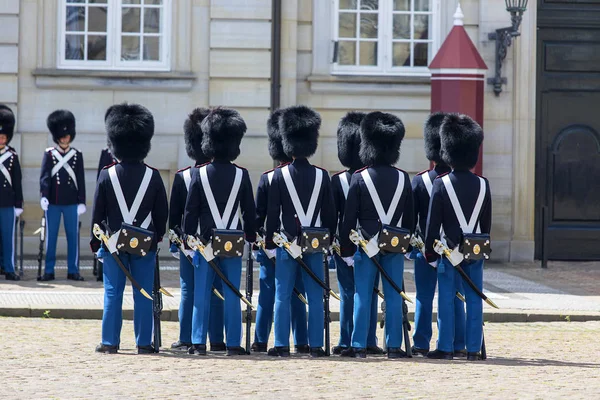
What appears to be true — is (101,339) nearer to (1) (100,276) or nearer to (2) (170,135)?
(1) (100,276)

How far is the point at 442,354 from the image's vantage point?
993 cm

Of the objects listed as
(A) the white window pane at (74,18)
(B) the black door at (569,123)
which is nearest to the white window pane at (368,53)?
(B) the black door at (569,123)

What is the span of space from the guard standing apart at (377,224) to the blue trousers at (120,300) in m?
1.38

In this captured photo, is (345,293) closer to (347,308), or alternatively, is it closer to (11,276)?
(347,308)

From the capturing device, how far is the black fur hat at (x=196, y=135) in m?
10.4

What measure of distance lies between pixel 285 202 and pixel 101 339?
1.76m

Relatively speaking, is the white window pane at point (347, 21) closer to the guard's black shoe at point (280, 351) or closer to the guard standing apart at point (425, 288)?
the guard standing apart at point (425, 288)

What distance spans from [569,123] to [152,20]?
5.17 meters

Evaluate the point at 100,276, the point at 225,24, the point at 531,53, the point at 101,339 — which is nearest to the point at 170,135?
the point at 225,24

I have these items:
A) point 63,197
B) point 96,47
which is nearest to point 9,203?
point 63,197

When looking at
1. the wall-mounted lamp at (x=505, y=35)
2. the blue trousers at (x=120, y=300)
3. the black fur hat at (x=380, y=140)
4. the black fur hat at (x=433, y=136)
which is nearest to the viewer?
the blue trousers at (x=120, y=300)

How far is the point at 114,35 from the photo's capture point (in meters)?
16.7

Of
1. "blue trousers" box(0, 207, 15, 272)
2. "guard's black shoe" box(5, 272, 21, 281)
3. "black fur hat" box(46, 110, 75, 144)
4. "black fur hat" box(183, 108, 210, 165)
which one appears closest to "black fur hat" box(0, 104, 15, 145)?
"black fur hat" box(46, 110, 75, 144)

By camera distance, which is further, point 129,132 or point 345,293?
point 345,293
